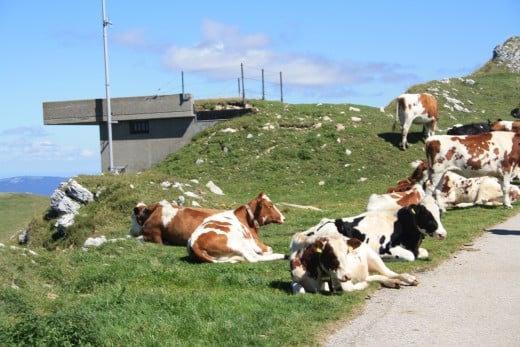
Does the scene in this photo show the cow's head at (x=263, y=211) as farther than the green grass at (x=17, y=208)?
No

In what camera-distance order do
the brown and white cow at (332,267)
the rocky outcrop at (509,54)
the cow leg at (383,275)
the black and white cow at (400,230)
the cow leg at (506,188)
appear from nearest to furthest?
the brown and white cow at (332,267) < the cow leg at (383,275) < the black and white cow at (400,230) < the cow leg at (506,188) < the rocky outcrop at (509,54)

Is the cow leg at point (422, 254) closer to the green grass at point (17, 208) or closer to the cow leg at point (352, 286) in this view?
the cow leg at point (352, 286)

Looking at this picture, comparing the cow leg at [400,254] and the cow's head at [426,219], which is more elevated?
the cow's head at [426,219]

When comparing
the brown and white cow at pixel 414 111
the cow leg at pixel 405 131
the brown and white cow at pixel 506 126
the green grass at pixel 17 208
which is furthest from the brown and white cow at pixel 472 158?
the green grass at pixel 17 208

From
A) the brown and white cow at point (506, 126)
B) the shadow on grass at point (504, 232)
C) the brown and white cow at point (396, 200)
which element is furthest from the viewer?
the brown and white cow at point (506, 126)

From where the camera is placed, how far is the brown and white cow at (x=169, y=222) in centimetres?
1573

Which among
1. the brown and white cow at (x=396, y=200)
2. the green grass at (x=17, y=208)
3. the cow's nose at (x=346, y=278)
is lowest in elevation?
the green grass at (x=17, y=208)

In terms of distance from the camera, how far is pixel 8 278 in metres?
10.6

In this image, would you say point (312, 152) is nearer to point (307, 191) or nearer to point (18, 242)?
point (307, 191)

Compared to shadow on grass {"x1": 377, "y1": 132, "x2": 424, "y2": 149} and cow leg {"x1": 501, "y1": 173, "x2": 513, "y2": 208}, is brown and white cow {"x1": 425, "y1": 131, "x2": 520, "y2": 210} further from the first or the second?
shadow on grass {"x1": 377, "y1": 132, "x2": 424, "y2": 149}

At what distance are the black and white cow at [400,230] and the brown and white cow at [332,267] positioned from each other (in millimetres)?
1668

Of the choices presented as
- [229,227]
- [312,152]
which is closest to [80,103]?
[312,152]

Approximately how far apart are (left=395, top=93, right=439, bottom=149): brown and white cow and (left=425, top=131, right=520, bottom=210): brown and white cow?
1119cm

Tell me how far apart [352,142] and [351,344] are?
25208 mm
